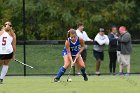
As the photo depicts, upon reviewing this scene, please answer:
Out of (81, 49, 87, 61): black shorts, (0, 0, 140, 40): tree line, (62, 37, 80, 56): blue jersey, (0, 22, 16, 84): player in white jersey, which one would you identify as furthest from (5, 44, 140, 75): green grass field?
(0, 22, 16, 84): player in white jersey

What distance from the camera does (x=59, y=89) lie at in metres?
16.5

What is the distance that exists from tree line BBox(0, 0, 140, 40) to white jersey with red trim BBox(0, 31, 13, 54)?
27.6 feet

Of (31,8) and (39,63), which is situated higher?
(31,8)

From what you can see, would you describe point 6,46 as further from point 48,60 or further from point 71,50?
point 48,60

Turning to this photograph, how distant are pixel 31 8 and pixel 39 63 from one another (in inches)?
242

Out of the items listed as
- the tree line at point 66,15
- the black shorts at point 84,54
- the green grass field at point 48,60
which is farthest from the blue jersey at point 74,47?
the tree line at point 66,15

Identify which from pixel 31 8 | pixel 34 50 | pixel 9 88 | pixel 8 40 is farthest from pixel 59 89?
pixel 31 8

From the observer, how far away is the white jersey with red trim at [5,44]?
62.5 ft

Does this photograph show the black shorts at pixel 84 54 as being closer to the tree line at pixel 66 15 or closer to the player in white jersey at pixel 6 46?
the tree line at pixel 66 15

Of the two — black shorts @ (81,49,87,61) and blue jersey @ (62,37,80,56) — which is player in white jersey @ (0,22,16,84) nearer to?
blue jersey @ (62,37,80,56)

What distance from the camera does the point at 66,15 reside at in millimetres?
33469

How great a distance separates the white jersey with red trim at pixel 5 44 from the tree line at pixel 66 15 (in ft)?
27.6

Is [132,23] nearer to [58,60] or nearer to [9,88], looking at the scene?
[58,60]

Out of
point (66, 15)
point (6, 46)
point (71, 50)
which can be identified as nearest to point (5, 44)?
point (6, 46)
